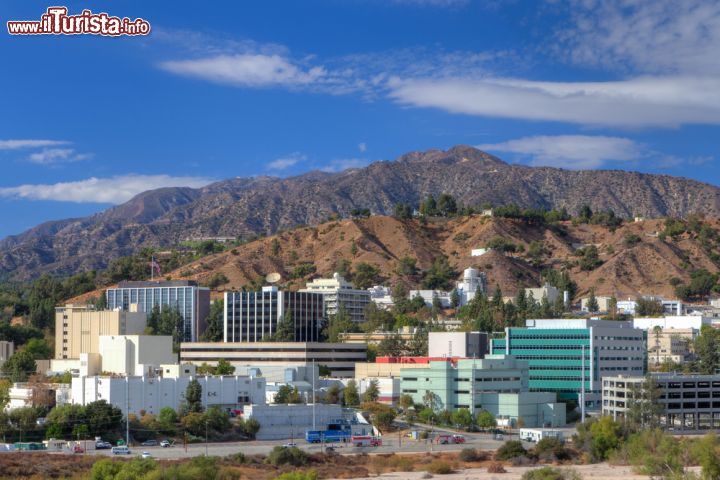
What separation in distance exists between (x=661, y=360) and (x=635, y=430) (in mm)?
82736

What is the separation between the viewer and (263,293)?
190500mm

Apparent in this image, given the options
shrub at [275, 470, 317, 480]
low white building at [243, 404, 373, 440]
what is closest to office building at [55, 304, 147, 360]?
low white building at [243, 404, 373, 440]

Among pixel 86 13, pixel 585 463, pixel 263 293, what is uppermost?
pixel 86 13

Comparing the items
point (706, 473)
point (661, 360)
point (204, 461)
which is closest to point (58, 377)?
point (204, 461)

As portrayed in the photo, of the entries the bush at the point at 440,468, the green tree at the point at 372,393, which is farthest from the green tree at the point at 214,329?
the bush at the point at 440,468

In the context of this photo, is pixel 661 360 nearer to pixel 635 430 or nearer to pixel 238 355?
pixel 238 355

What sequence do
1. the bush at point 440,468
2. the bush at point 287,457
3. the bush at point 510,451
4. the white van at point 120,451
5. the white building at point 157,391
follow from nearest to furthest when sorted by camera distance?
the bush at point 440,468, the bush at point 287,457, the white van at point 120,451, the bush at point 510,451, the white building at point 157,391

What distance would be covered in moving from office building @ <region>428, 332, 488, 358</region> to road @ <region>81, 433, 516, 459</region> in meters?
33.2

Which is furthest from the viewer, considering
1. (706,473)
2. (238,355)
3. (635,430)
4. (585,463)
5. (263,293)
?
(263,293)

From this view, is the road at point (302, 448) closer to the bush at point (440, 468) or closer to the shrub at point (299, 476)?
the bush at point (440, 468)

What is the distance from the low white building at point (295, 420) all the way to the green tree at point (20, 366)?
37.6 m

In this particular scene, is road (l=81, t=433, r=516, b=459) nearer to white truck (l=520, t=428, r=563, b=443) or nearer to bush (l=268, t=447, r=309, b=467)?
white truck (l=520, t=428, r=563, b=443)

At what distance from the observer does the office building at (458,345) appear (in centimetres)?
15650

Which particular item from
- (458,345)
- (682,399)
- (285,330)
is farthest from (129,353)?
(682,399)
